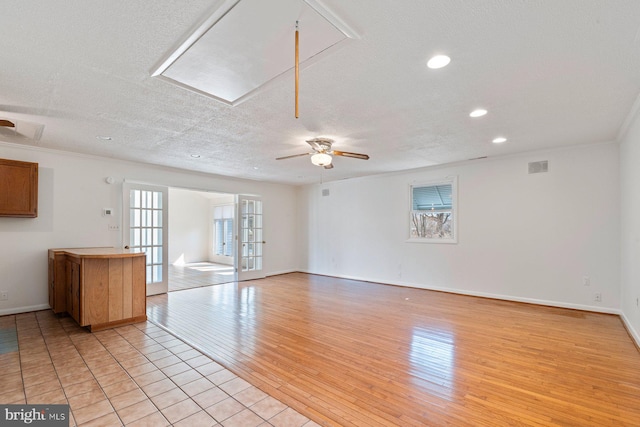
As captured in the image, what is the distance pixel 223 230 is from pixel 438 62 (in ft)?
33.6

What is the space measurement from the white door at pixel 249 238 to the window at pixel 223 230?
3.46 metres

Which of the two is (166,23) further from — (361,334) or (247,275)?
(247,275)

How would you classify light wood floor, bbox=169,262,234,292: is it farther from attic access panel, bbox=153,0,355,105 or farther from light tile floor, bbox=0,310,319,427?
attic access panel, bbox=153,0,355,105

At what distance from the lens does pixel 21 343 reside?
3.33 meters

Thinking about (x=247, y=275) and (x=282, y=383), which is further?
(x=247, y=275)

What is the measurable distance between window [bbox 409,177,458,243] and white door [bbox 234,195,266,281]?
3843 mm

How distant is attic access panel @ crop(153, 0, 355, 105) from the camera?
172 cm

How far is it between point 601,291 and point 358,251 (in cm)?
443

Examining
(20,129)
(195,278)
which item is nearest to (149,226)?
(195,278)

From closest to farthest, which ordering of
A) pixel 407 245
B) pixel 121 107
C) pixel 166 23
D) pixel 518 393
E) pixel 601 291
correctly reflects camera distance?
pixel 166 23 → pixel 518 393 → pixel 121 107 → pixel 601 291 → pixel 407 245

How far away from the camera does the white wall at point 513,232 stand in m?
4.48

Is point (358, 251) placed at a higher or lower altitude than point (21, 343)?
higher

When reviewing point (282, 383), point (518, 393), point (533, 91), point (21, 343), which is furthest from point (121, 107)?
point (518, 393)

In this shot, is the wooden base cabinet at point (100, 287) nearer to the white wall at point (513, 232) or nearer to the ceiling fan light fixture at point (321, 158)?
the ceiling fan light fixture at point (321, 158)
